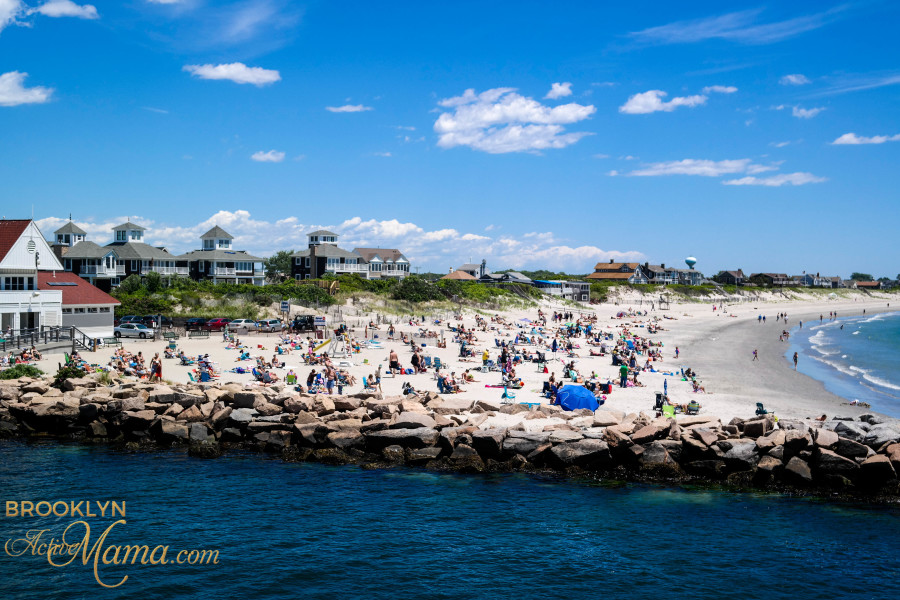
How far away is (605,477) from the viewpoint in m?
20.2

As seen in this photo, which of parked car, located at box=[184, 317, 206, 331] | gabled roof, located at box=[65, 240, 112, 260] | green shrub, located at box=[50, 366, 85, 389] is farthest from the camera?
gabled roof, located at box=[65, 240, 112, 260]

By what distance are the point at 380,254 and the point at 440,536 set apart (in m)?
101

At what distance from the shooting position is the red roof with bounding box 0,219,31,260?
126 feet

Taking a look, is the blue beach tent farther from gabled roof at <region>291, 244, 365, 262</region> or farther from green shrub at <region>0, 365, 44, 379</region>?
gabled roof at <region>291, 244, 365, 262</region>

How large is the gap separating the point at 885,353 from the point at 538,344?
31287 mm

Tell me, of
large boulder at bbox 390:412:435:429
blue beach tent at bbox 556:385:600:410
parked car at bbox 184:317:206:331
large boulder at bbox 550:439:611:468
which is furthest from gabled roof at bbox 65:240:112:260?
large boulder at bbox 550:439:611:468

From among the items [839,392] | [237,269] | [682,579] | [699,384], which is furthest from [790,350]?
[237,269]

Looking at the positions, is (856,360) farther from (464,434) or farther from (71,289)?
(71,289)

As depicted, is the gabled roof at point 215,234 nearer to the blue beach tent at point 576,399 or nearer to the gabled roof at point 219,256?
the gabled roof at point 219,256

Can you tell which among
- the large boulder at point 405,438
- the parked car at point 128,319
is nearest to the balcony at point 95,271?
the parked car at point 128,319

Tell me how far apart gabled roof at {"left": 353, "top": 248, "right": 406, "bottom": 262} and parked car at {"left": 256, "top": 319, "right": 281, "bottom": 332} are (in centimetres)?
5973

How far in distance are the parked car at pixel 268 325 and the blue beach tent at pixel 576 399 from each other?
1182 inches

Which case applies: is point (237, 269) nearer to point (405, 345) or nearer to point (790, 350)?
point (405, 345)

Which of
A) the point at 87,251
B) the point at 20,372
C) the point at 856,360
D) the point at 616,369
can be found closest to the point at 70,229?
the point at 87,251
